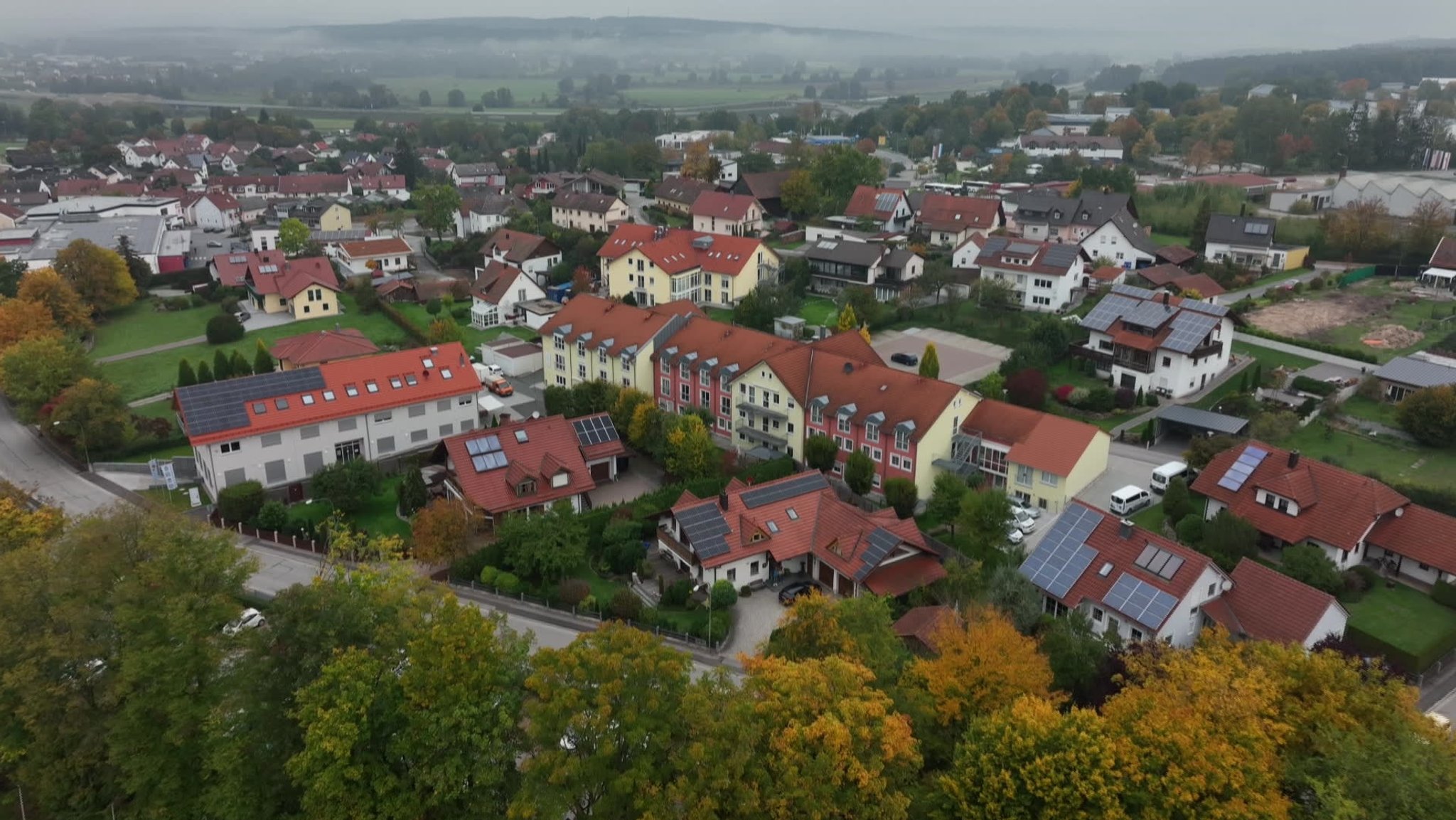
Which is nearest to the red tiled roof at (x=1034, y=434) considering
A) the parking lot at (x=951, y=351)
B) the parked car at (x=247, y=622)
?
the parking lot at (x=951, y=351)

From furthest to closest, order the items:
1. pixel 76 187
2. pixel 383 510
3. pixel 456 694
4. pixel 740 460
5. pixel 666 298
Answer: pixel 76 187
pixel 666 298
pixel 740 460
pixel 383 510
pixel 456 694

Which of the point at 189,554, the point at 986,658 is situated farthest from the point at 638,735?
the point at 189,554

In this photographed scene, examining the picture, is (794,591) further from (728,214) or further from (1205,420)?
(728,214)

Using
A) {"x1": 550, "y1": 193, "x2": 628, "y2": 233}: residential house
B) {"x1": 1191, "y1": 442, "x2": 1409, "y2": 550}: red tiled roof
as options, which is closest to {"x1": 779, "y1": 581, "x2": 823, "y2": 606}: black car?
{"x1": 1191, "y1": 442, "x2": 1409, "y2": 550}: red tiled roof

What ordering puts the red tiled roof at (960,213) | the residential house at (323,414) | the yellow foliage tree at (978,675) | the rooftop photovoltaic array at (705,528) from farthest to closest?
the red tiled roof at (960,213), the residential house at (323,414), the rooftop photovoltaic array at (705,528), the yellow foliage tree at (978,675)

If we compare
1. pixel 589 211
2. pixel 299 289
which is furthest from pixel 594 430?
pixel 589 211

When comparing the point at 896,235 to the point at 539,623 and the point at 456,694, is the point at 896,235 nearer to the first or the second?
the point at 539,623

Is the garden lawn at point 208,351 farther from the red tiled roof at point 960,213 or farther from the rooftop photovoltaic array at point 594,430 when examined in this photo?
the red tiled roof at point 960,213
